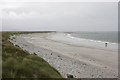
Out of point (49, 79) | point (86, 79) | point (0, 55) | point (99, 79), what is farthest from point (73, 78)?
point (0, 55)

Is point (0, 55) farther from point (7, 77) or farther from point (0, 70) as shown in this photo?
point (7, 77)

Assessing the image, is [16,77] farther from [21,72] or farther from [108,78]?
[108,78]

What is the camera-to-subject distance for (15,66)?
5406 mm

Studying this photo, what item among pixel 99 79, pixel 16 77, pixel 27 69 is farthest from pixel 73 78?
pixel 16 77

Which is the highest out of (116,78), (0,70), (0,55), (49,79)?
(0,55)

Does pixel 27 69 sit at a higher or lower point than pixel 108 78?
higher

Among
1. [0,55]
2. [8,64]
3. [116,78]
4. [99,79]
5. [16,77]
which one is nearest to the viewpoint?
[16,77]

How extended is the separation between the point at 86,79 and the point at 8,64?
5712 millimetres

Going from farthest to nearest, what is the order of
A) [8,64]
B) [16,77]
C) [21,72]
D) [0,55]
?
[0,55] < [8,64] < [21,72] < [16,77]

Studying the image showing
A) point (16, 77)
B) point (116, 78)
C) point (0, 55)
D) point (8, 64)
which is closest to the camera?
point (16, 77)

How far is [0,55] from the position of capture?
23.8 feet

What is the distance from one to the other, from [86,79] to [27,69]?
15.5 ft

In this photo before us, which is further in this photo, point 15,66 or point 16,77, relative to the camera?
point 15,66

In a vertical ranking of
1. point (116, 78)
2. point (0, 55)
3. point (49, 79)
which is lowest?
point (116, 78)
